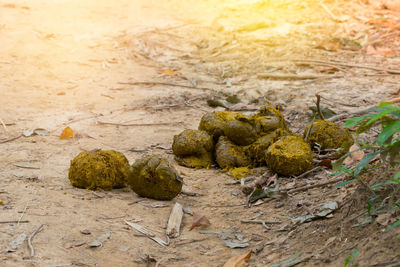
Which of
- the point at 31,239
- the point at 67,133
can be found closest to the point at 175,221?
the point at 31,239

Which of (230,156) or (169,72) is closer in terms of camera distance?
(230,156)

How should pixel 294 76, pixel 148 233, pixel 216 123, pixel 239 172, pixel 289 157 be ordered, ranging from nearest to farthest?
pixel 148 233
pixel 289 157
pixel 239 172
pixel 216 123
pixel 294 76

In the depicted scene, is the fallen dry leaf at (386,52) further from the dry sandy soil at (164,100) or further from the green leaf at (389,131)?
the green leaf at (389,131)

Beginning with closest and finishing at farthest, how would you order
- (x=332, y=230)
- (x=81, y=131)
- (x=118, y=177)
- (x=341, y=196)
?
(x=332, y=230) → (x=341, y=196) → (x=118, y=177) → (x=81, y=131)

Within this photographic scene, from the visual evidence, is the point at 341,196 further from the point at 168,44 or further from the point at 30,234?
the point at 168,44

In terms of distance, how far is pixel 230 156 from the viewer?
4668 millimetres

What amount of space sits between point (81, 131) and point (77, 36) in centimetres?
526

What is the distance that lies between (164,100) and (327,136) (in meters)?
3.07

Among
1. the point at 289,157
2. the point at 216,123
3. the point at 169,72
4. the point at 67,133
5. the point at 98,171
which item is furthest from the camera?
the point at 169,72

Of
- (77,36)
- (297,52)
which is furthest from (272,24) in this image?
(77,36)

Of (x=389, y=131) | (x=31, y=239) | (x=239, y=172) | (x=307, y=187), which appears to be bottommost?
(x=239, y=172)

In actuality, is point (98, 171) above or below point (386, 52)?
above

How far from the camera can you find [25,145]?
5.05 meters

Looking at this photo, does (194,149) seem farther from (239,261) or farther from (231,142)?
(239,261)
